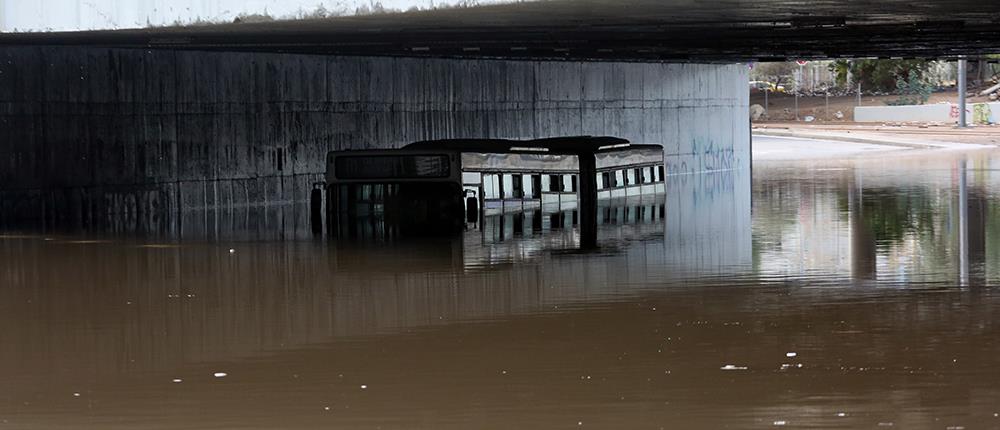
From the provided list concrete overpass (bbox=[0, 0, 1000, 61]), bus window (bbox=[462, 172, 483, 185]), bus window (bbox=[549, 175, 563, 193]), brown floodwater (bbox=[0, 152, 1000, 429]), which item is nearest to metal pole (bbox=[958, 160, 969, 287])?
brown floodwater (bbox=[0, 152, 1000, 429])

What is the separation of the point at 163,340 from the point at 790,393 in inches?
234

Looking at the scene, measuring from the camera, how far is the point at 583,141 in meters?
38.8

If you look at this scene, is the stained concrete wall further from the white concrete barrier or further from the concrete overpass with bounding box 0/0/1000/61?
the white concrete barrier

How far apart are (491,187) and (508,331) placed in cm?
1794

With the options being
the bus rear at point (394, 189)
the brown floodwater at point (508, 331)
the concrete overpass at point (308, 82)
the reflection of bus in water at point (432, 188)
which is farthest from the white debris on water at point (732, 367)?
the bus rear at point (394, 189)

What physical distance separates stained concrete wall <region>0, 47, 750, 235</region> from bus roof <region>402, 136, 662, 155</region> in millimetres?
3133

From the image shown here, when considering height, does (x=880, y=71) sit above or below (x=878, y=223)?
above

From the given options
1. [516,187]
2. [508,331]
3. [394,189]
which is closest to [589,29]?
[394,189]

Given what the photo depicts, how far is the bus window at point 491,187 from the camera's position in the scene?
33.1m

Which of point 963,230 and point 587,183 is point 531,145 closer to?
point 587,183

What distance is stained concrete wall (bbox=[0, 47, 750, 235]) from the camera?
105 feet

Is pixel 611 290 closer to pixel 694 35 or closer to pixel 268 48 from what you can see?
pixel 694 35

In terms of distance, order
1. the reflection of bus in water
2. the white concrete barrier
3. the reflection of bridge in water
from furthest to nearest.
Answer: the white concrete barrier < the reflection of bus in water < the reflection of bridge in water

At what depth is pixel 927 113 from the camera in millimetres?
97688
